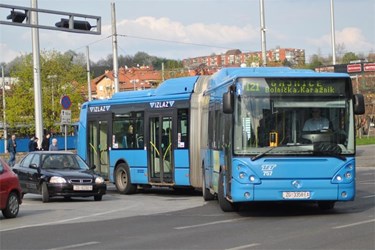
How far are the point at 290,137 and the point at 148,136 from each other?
31.6 ft

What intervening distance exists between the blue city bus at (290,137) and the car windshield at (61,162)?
26.7 ft

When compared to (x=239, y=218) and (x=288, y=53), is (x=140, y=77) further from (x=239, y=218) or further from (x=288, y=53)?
(x=239, y=218)

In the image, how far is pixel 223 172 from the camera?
16922 millimetres

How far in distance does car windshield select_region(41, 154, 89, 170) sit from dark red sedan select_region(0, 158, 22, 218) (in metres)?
5.15

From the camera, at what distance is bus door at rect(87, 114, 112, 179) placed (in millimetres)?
26531

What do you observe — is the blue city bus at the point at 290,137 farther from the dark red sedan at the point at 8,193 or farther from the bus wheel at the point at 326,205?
the dark red sedan at the point at 8,193

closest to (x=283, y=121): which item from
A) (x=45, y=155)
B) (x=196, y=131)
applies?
(x=196, y=131)

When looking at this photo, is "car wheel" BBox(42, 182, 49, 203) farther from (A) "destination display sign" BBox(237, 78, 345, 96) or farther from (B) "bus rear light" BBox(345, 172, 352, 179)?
(B) "bus rear light" BBox(345, 172, 352, 179)

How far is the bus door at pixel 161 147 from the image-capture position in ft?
77.5

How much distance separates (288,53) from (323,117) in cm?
12366

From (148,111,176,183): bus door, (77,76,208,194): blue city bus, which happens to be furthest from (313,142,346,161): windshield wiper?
(148,111,176,183): bus door

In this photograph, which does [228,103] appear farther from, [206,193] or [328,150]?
[206,193]

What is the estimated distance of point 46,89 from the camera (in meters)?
74.6

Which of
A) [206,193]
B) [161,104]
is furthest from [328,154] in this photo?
[161,104]
